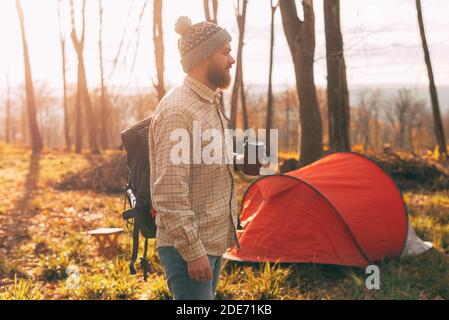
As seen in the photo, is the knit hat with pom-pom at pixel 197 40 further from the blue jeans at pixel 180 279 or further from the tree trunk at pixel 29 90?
the tree trunk at pixel 29 90

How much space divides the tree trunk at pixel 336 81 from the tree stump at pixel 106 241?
5.67 metres

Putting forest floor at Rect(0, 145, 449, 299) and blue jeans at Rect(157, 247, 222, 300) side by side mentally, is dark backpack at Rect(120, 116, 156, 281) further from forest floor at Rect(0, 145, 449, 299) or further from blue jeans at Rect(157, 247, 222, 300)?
forest floor at Rect(0, 145, 449, 299)

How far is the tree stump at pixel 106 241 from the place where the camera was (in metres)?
6.61

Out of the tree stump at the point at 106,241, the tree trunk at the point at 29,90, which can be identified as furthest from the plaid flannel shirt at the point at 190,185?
the tree trunk at the point at 29,90

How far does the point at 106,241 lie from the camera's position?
6.71m

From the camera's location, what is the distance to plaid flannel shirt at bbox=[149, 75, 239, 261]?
221 centimetres

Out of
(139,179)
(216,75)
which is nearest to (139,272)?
(139,179)

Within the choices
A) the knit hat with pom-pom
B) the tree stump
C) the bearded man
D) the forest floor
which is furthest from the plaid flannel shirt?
the tree stump

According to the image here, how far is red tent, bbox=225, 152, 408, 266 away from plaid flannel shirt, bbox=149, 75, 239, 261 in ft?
A: 9.96

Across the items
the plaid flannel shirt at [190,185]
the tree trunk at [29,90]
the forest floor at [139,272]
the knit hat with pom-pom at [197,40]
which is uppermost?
the tree trunk at [29,90]

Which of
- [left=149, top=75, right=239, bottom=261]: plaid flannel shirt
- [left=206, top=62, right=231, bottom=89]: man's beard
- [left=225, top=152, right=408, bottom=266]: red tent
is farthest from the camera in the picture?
[left=225, top=152, right=408, bottom=266]: red tent

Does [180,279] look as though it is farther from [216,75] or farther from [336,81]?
[336,81]

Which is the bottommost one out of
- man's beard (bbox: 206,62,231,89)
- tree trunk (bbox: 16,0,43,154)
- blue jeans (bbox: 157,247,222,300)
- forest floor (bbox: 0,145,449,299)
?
forest floor (bbox: 0,145,449,299)
